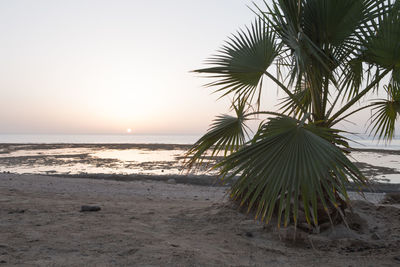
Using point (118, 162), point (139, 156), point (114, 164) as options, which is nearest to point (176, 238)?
point (114, 164)

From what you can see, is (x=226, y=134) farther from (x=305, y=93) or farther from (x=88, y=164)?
(x=88, y=164)

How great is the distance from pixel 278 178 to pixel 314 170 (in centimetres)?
33

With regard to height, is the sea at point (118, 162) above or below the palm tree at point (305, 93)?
below

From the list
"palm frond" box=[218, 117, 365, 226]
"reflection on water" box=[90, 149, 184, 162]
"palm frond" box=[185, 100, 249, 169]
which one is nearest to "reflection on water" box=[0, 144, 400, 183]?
"reflection on water" box=[90, 149, 184, 162]

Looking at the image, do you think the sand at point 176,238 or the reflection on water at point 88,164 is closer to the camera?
the sand at point 176,238

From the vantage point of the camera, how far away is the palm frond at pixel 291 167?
274 centimetres

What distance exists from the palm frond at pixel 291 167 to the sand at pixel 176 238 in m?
0.67

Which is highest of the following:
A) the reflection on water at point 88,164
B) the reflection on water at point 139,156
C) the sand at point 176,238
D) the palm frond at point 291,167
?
the palm frond at point 291,167

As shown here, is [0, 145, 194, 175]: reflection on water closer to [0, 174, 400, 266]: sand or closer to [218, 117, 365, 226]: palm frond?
[0, 174, 400, 266]: sand

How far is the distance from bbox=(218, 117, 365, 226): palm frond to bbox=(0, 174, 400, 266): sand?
2.20ft

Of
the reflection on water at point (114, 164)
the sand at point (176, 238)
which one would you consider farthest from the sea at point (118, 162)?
the sand at point (176, 238)

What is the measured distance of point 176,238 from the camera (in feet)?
11.7

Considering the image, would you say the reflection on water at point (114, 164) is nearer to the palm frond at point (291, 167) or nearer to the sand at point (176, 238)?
the sand at point (176, 238)

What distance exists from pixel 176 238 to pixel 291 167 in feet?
5.23
